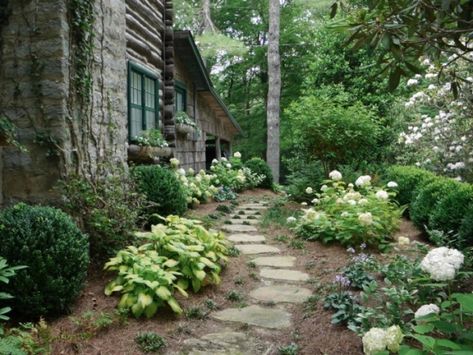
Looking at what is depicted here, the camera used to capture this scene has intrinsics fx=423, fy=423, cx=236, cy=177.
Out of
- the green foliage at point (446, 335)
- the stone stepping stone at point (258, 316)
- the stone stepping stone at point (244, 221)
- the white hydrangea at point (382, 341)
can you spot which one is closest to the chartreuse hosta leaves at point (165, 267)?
the stone stepping stone at point (258, 316)

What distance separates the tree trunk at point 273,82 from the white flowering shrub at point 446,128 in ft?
19.7

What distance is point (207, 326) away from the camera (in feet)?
11.8

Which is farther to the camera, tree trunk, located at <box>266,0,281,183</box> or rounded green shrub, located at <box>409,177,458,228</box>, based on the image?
tree trunk, located at <box>266,0,281,183</box>

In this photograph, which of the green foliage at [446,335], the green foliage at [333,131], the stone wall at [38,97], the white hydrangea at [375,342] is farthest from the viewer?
the green foliage at [333,131]

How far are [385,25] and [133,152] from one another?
5675 millimetres

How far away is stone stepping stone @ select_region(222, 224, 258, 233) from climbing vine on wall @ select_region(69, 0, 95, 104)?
3.25 m

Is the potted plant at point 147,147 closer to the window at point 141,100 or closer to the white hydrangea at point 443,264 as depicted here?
the window at point 141,100

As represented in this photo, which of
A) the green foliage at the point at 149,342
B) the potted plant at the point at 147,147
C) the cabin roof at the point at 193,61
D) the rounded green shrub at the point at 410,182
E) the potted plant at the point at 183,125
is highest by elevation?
the cabin roof at the point at 193,61

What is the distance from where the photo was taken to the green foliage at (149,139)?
7.73m

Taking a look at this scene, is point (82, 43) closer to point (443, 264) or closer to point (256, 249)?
point (256, 249)

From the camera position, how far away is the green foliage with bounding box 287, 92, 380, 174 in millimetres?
9180

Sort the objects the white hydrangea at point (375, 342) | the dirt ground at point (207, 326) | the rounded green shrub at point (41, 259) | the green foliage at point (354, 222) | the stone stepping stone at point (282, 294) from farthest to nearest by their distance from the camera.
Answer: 1. the green foliage at point (354, 222)
2. the stone stepping stone at point (282, 294)
3. the rounded green shrub at point (41, 259)
4. the dirt ground at point (207, 326)
5. the white hydrangea at point (375, 342)

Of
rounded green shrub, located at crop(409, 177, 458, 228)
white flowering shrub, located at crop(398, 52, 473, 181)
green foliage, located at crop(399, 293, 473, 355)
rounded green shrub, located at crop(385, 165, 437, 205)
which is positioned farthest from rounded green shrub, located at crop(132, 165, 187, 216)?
white flowering shrub, located at crop(398, 52, 473, 181)

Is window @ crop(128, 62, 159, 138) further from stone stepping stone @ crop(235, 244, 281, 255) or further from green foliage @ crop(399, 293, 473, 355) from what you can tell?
green foliage @ crop(399, 293, 473, 355)
